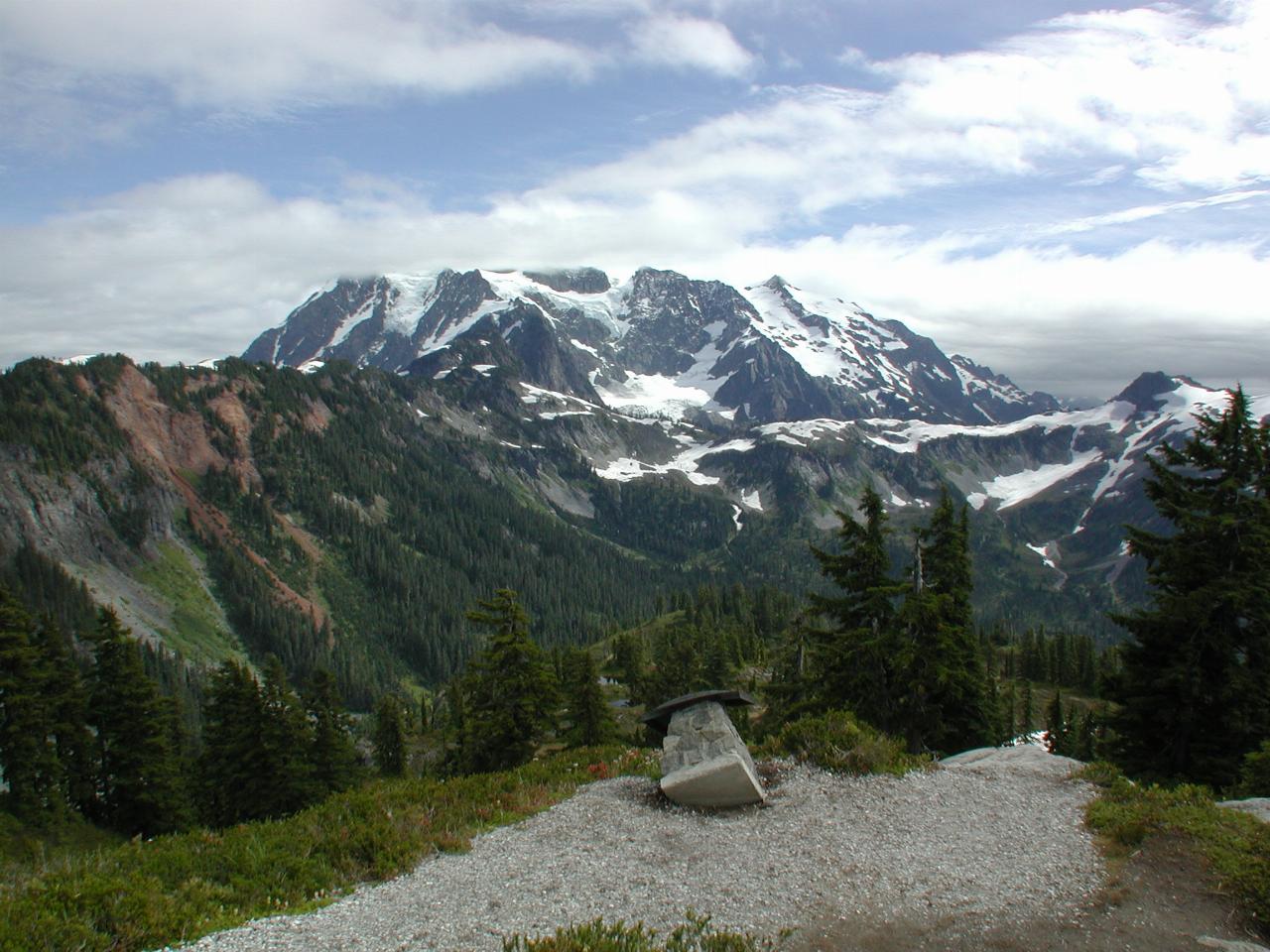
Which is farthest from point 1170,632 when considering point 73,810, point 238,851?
point 73,810

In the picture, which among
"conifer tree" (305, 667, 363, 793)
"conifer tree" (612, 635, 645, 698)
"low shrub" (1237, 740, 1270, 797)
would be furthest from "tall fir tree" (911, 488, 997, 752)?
"conifer tree" (612, 635, 645, 698)

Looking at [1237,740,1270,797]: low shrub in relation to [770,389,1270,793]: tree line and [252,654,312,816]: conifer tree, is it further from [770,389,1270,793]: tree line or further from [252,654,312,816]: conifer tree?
[252,654,312,816]: conifer tree

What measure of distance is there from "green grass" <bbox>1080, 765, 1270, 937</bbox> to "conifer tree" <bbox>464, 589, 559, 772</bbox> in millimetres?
22071

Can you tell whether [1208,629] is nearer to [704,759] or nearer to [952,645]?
[952,645]

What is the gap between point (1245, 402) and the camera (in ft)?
83.9

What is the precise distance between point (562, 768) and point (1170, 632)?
20392 millimetres

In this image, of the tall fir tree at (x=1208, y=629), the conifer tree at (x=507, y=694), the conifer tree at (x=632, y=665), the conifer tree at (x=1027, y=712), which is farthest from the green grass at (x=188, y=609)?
the tall fir tree at (x=1208, y=629)

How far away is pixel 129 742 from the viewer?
4419 cm

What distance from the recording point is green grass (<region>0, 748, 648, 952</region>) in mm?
11344

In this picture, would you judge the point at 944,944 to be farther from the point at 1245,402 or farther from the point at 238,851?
the point at 1245,402

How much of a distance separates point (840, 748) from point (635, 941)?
11473 mm

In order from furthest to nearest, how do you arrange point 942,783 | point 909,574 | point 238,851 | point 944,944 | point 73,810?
point 73,810, point 909,574, point 942,783, point 238,851, point 944,944

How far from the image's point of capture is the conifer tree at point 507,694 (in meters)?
33.6

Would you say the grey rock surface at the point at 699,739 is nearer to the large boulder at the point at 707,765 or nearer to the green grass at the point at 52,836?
the large boulder at the point at 707,765
